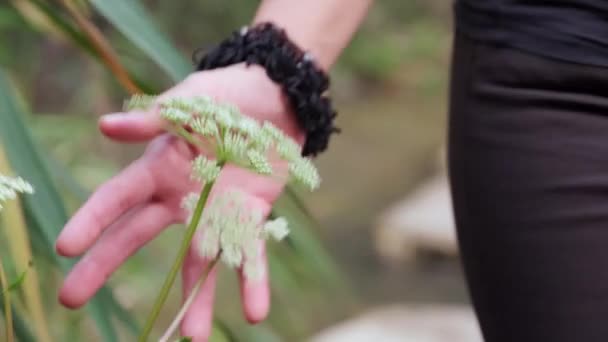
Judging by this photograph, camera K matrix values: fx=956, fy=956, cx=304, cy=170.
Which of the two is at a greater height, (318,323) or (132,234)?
(318,323)

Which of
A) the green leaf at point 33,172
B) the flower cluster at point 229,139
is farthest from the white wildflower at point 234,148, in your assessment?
the green leaf at point 33,172

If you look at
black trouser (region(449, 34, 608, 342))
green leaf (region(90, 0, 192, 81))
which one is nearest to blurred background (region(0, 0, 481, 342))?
green leaf (region(90, 0, 192, 81))

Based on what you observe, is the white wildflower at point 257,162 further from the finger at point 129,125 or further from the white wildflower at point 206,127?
the finger at point 129,125

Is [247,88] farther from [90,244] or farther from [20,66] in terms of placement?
[20,66]

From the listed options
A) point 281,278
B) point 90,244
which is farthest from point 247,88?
point 281,278

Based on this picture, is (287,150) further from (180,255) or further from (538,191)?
(538,191)

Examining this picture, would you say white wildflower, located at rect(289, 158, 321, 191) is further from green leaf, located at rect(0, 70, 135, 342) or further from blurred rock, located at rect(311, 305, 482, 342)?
blurred rock, located at rect(311, 305, 482, 342)

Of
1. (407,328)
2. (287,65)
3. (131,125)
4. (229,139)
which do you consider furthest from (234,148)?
(407,328)
